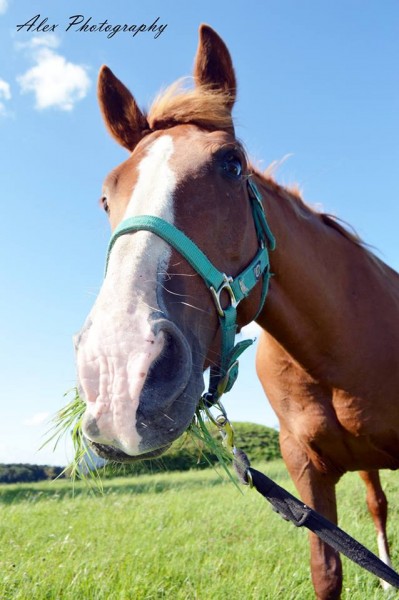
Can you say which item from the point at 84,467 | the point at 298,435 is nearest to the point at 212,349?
the point at 84,467

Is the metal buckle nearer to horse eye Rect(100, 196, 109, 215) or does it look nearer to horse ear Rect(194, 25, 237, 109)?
horse eye Rect(100, 196, 109, 215)

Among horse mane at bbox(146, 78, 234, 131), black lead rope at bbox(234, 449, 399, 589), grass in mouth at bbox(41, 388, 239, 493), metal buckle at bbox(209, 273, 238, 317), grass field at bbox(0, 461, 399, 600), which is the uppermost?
horse mane at bbox(146, 78, 234, 131)

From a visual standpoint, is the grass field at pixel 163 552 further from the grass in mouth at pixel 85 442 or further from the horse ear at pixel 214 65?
the horse ear at pixel 214 65

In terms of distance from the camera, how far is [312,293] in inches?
120

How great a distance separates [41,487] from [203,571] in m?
11.0

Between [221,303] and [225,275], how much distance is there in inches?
4.8

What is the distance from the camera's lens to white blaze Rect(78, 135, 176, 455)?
5.60 feet

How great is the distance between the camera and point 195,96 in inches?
102

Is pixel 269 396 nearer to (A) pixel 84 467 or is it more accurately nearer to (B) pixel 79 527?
(A) pixel 84 467

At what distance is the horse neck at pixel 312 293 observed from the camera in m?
2.93

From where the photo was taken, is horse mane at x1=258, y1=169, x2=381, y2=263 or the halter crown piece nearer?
the halter crown piece

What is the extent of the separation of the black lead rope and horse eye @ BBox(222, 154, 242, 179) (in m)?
1.28

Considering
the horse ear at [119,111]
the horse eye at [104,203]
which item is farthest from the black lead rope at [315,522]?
the horse ear at [119,111]

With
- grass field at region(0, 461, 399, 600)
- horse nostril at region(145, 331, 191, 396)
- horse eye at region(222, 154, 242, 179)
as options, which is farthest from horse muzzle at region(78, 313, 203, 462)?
grass field at region(0, 461, 399, 600)
